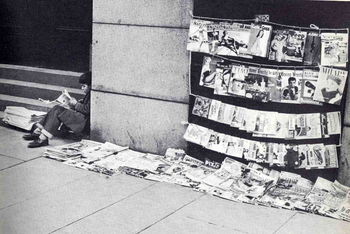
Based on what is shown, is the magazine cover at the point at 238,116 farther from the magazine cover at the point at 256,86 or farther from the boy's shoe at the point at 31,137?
the boy's shoe at the point at 31,137

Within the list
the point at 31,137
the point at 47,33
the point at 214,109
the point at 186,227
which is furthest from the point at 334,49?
the point at 47,33

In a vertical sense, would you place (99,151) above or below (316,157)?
below

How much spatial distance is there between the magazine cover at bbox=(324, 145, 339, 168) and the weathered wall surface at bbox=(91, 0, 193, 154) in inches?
69.6

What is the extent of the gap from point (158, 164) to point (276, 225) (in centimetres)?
192

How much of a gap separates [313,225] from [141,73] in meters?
2.99

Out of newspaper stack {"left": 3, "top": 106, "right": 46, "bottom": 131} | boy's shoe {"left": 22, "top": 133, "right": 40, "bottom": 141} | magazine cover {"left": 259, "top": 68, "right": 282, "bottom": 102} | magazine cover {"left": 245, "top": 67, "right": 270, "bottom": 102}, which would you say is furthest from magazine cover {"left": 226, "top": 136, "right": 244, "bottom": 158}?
newspaper stack {"left": 3, "top": 106, "right": 46, "bottom": 131}

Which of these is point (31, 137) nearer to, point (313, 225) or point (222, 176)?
point (222, 176)

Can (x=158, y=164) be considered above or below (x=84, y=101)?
below

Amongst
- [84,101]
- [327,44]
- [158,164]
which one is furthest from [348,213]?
[84,101]

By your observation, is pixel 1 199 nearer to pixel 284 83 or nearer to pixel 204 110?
pixel 204 110

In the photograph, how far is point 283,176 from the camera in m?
5.37

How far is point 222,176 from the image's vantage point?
5473 millimetres

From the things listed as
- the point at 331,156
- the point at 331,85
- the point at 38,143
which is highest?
the point at 331,85

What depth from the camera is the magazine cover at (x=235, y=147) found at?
18.3ft
